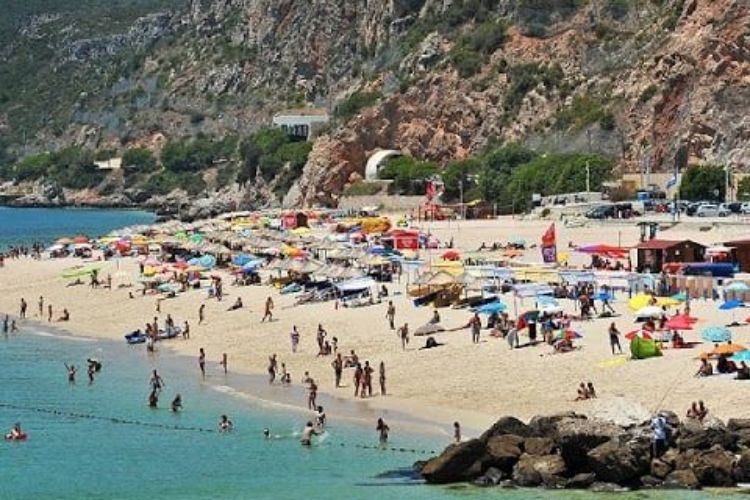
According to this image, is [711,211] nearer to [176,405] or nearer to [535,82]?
[535,82]

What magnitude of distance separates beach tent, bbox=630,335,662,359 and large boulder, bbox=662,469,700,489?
10.2 meters

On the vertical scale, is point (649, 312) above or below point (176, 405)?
above

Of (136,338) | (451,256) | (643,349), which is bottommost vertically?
(136,338)

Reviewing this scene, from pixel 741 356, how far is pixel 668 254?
20.0m

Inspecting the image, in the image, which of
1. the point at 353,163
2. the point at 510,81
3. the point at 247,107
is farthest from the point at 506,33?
the point at 247,107

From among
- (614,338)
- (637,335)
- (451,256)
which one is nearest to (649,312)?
(637,335)

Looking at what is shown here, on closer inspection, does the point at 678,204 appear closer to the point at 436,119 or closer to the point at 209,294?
the point at 209,294

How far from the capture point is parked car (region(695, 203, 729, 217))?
258 ft

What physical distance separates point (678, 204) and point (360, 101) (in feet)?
189

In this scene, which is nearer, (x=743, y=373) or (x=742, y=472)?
(x=742, y=472)

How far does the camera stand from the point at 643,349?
3975 cm

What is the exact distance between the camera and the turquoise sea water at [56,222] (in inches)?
4973

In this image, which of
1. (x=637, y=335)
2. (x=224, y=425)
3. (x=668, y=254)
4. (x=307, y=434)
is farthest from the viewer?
(x=668, y=254)

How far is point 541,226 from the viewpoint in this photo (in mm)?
83562
